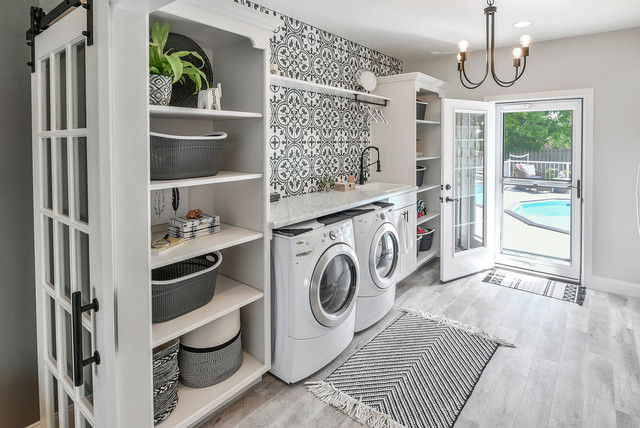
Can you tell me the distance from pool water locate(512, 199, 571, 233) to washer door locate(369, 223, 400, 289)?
2.09m

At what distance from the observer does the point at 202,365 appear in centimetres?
193

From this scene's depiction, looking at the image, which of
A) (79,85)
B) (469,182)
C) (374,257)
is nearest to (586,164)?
(469,182)

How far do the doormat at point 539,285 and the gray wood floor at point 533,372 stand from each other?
0.12 m

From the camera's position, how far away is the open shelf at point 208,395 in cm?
173

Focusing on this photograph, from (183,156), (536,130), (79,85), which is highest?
(536,130)

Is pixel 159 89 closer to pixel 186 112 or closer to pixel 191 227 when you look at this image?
pixel 186 112

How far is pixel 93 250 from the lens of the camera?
3.74ft

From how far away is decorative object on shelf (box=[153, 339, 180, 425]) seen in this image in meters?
1.67

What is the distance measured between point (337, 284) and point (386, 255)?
2.27 feet

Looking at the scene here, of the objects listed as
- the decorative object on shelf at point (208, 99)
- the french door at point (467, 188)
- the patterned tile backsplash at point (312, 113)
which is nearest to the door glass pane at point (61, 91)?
the decorative object on shelf at point (208, 99)

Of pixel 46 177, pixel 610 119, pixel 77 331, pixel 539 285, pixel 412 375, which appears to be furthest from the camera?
pixel 539 285

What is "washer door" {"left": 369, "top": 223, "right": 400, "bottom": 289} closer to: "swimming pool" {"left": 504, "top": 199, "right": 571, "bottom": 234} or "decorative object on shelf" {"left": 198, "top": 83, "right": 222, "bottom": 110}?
"decorative object on shelf" {"left": 198, "top": 83, "right": 222, "bottom": 110}

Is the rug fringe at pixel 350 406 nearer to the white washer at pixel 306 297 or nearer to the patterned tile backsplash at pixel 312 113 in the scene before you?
the white washer at pixel 306 297

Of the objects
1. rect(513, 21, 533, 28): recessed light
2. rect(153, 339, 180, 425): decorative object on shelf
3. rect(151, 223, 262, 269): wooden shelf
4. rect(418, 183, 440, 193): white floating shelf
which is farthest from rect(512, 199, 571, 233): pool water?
rect(153, 339, 180, 425): decorative object on shelf
